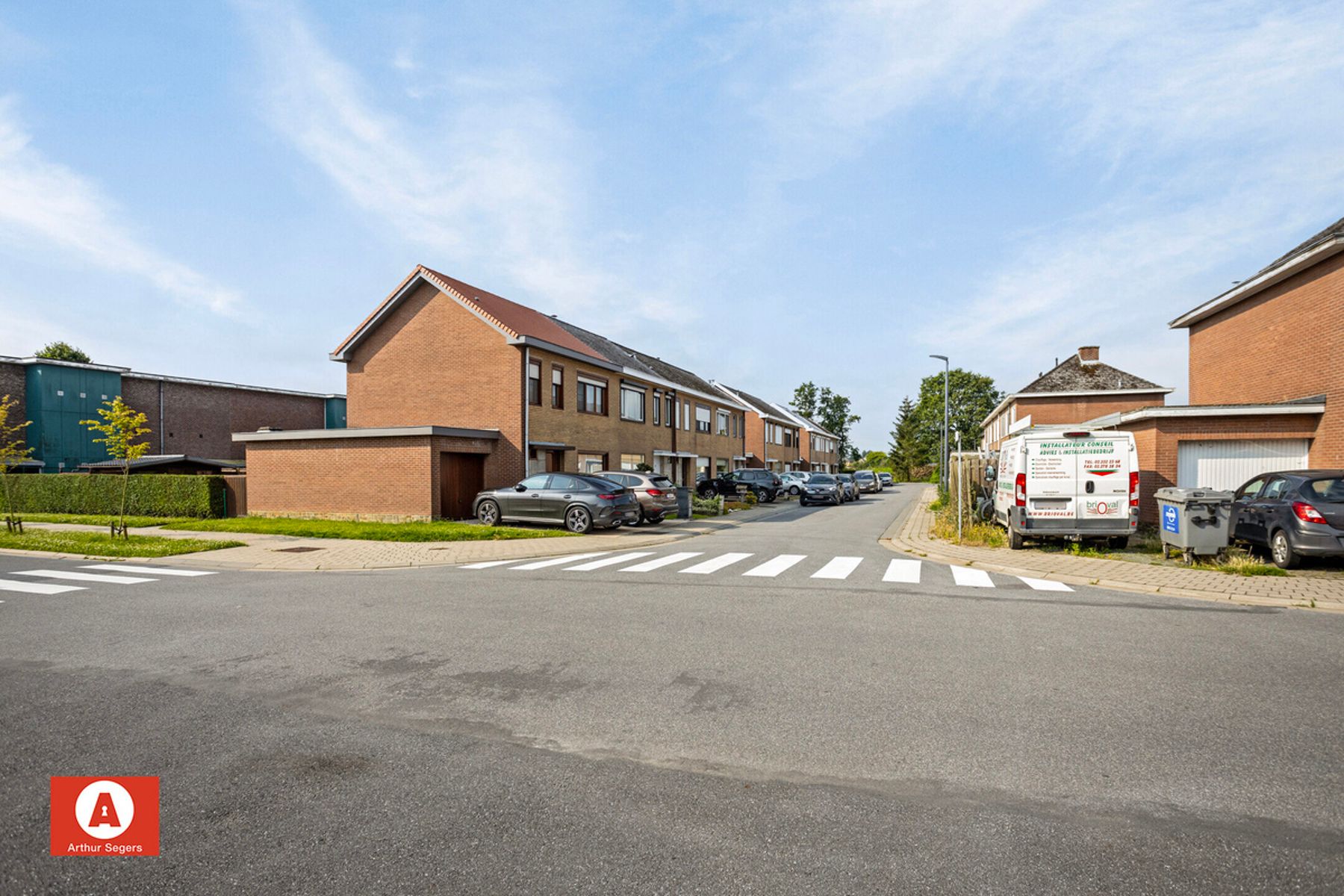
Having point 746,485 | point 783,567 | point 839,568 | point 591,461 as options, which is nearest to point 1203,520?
point 839,568

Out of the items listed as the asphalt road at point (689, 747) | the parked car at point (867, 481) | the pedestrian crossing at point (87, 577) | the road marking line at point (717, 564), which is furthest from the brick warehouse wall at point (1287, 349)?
the parked car at point (867, 481)

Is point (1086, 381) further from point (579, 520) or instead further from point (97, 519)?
point (97, 519)

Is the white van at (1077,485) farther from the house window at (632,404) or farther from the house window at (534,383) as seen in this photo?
the house window at (632,404)

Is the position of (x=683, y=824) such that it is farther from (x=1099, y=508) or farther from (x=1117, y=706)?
(x=1099, y=508)

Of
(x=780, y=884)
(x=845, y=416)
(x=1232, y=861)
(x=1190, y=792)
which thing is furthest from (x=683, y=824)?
(x=845, y=416)

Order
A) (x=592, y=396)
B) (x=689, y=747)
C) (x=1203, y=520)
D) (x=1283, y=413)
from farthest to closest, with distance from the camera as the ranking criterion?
(x=592, y=396), (x=1283, y=413), (x=1203, y=520), (x=689, y=747)

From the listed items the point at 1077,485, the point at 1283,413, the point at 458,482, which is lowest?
the point at 458,482

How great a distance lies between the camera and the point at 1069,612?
8219mm

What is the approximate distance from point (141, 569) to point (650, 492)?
12.2 metres

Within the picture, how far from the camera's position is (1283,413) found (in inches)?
638

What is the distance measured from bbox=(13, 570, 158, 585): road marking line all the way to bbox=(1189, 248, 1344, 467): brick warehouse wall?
22567mm

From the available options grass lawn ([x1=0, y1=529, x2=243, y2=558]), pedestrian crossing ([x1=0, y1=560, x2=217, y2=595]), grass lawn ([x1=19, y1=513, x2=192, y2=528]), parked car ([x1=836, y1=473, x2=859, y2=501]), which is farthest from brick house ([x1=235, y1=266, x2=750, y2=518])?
parked car ([x1=836, y1=473, x2=859, y2=501])

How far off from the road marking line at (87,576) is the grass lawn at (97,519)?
9.16m

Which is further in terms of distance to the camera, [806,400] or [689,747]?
[806,400]
